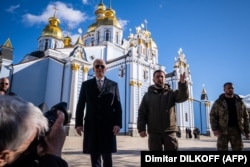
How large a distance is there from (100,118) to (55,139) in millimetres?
2372

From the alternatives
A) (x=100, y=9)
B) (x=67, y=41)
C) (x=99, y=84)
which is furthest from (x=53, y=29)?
(x=99, y=84)

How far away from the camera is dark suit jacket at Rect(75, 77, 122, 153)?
3.36 metres

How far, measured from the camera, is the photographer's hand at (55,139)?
105 cm

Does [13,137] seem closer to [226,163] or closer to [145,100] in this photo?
[226,163]

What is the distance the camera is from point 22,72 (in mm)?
20219

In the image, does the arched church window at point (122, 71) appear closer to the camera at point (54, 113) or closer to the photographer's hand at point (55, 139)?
the camera at point (54, 113)

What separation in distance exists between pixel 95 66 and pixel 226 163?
2382 mm

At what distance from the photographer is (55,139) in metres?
1.09

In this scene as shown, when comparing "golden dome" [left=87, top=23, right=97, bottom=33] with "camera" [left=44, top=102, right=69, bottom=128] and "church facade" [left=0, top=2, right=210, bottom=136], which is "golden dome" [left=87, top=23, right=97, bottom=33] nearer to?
"church facade" [left=0, top=2, right=210, bottom=136]

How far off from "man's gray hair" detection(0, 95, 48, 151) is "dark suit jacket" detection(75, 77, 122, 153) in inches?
99.2

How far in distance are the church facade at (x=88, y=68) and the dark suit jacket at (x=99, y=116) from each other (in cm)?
1319

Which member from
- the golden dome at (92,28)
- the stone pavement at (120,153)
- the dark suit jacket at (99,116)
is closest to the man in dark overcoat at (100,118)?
the dark suit jacket at (99,116)

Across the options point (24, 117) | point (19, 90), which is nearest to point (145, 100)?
point (24, 117)

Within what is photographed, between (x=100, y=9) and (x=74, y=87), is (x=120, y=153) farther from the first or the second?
(x=100, y=9)
